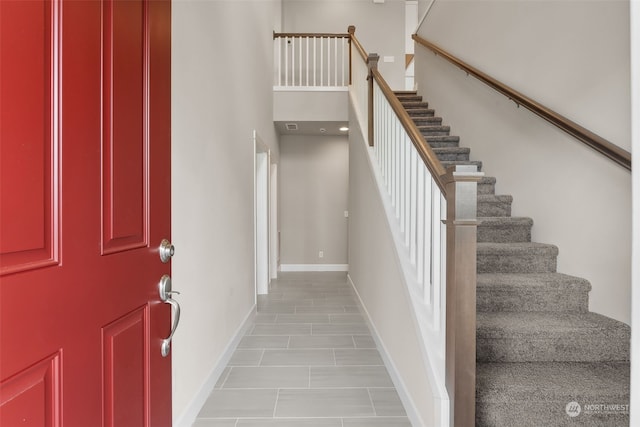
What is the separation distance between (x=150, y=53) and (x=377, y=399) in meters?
2.22

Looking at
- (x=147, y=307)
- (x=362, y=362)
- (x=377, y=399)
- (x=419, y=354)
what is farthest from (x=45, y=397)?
(x=362, y=362)

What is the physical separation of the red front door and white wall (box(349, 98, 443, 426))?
4.23 ft

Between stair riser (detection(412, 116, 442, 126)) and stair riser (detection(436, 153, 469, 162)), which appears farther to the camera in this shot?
stair riser (detection(412, 116, 442, 126))

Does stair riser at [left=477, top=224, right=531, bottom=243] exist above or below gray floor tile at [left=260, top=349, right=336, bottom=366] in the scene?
above

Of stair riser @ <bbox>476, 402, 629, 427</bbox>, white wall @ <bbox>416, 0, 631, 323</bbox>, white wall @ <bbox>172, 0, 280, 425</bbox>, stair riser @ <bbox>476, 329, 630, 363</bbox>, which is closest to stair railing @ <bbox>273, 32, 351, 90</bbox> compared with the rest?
white wall @ <bbox>172, 0, 280, 425</bbox>

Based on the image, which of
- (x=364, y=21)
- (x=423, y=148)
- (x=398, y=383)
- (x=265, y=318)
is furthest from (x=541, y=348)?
(x=364, y=21)

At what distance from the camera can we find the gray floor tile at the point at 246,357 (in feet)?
8.65

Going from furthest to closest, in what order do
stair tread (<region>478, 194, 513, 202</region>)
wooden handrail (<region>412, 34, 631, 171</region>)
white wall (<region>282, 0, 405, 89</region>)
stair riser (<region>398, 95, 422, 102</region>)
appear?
white wall (<region>282, 0, 405, 89</region>)
stair riser (<region>398, 95, 422, 102</region>)
stair tread (<region>478, 194, 513, 202</region>)
wooden handrail (<region>412, 34, 631, 171</region>)

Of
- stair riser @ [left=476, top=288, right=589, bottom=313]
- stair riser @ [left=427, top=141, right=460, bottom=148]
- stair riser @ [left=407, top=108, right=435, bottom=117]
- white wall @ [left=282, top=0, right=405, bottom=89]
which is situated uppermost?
white wall @ [left=282, top=0, right=405, bottom=89]

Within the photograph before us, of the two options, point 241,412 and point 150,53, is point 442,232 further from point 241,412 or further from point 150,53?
point 241,412

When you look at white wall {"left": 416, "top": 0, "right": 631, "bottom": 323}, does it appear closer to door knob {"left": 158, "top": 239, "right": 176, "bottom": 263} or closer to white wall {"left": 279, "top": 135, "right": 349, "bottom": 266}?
door knob {"left": 158, "top": 239, "right": 176, "bottom": 263}

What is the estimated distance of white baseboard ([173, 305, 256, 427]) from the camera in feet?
5.97

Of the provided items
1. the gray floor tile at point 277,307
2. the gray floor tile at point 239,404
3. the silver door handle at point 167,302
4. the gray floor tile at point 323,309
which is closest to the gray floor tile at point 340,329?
the gray floor tile at point 323,309

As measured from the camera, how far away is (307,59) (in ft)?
18.2
